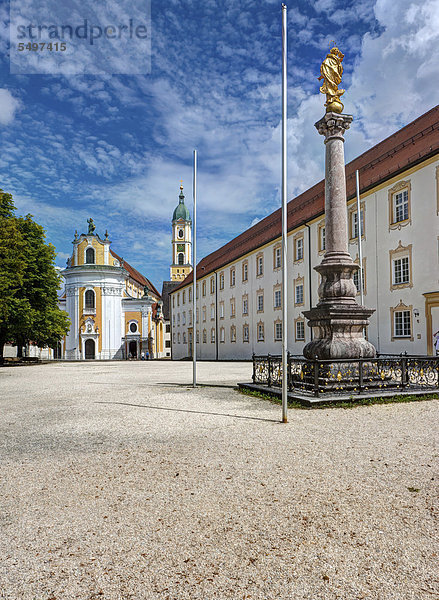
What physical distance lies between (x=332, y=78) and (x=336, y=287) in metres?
6.42

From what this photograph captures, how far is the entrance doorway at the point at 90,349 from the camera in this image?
59.4m

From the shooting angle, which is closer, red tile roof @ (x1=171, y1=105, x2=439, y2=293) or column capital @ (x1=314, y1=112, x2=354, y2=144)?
column capital @ (x1=314, y1=112, x2=354, y2=144)

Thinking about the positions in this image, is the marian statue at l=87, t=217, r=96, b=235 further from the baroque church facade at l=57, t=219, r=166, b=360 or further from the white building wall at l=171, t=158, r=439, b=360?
the white building wall at l=171, t=158, r=439, b=360

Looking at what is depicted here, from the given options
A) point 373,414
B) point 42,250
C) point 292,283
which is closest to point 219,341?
point 292,283

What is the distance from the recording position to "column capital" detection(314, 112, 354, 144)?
12.5m

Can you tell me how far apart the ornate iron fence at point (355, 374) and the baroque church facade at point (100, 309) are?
1942 inches

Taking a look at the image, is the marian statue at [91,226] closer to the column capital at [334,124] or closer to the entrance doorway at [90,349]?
the entrance doorway at [90,349]

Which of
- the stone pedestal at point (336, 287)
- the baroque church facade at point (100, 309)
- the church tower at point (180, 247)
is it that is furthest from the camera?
the church tower at point (180, 247)

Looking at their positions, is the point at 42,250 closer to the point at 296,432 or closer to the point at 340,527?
the point at 296,432

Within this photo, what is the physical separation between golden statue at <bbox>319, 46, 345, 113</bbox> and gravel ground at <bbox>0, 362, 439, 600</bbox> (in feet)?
31.1

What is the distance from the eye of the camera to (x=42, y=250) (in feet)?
117

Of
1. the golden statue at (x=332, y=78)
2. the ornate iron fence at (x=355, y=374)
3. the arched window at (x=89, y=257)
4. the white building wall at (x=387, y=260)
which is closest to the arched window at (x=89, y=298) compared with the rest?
the arched window at (x=89, y=257)

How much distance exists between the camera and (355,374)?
10.9m

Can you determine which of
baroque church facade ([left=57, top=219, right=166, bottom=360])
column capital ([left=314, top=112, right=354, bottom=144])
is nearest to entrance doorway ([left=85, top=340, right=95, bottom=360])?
baroque church facade ([left=57, top=219, right=166, bottom=360])
